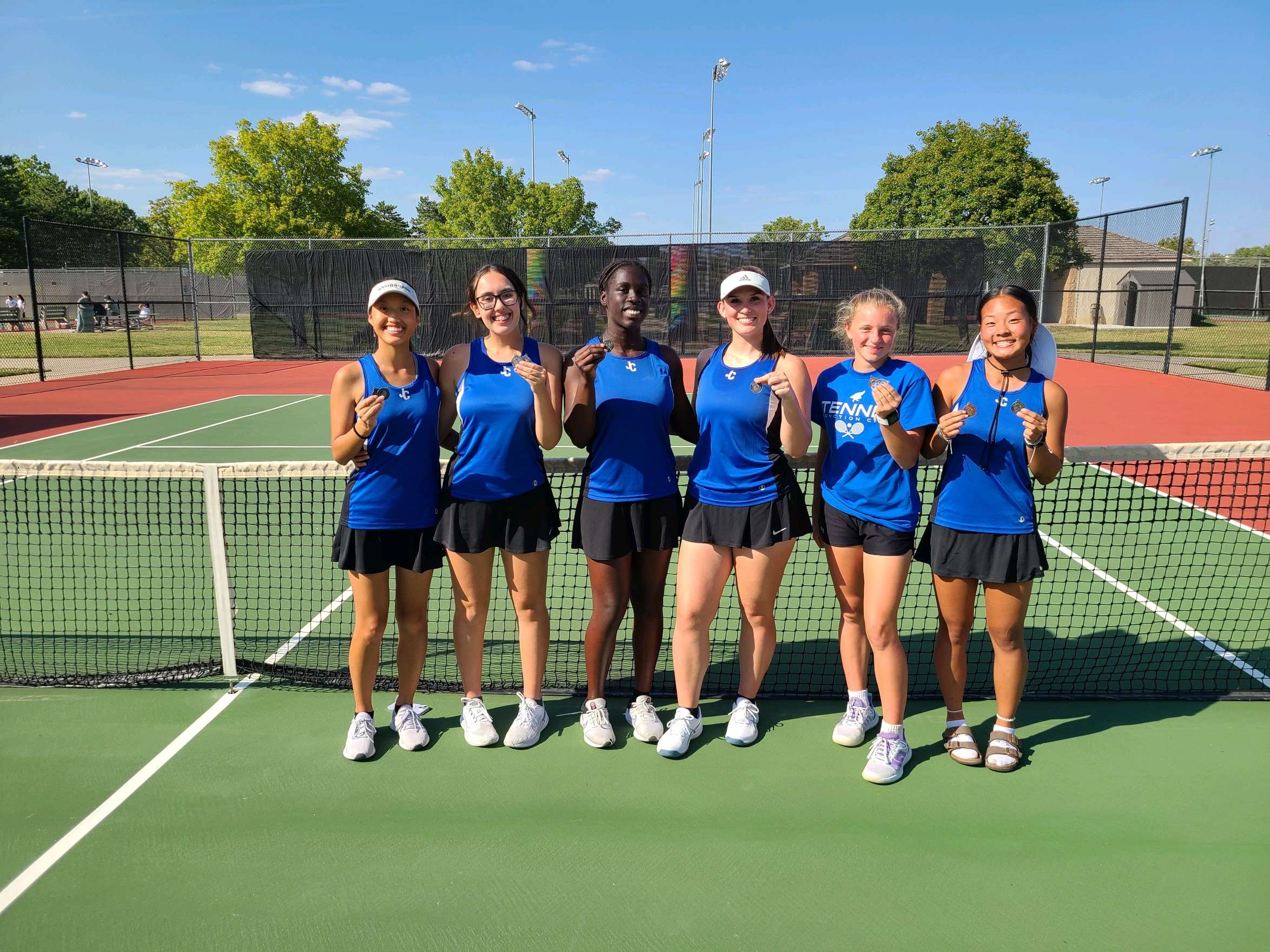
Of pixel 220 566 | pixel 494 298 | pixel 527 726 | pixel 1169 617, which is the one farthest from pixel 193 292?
pixel 1169 617

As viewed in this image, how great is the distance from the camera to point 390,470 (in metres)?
3.19

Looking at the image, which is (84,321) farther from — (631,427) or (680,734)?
(680,734)

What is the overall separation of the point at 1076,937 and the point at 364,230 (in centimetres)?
4485

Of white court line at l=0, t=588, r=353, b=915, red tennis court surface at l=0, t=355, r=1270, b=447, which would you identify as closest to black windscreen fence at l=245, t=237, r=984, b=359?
red tennis court surface at l=0, t=355, r=1270, b=447

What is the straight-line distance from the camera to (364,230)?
42.4m

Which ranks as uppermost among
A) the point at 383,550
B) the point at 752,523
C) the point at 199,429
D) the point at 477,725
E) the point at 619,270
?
the point at 619,270

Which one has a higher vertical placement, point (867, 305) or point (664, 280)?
point (664, 280)

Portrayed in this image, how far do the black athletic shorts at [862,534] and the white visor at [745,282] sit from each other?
0.88 m

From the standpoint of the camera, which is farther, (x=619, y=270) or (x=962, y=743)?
(x=962, y=743)

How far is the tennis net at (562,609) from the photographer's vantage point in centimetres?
405

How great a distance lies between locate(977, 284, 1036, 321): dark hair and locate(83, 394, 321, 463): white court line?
8.15 metres

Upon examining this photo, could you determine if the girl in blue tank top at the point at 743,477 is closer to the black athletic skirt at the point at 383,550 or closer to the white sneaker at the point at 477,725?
the white sneaker at the point at 477,725

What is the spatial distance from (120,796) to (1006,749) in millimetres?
3397

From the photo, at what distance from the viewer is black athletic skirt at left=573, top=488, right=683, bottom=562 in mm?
3244
